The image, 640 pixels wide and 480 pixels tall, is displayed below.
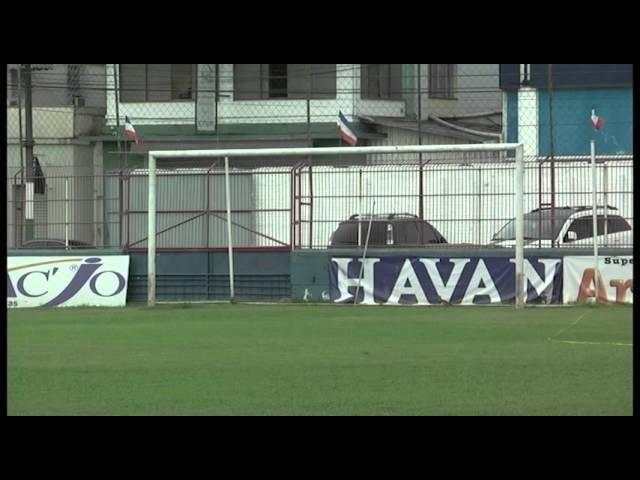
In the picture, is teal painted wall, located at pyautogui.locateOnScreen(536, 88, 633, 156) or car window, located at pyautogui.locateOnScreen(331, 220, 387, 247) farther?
teal painted wall, located at pyautogui.locateOnScreen(536, 88, 633, 156)

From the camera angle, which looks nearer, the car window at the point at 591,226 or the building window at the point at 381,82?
the car window at the point at 591,226

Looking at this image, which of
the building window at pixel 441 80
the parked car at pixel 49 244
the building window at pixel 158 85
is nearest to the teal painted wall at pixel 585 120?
the building window at pixel 441 80

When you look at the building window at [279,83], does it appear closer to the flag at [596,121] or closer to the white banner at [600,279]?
the flag at [596,121]

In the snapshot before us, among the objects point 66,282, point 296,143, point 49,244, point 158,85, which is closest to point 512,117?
point 296,143

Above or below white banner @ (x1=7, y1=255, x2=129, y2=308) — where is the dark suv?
above

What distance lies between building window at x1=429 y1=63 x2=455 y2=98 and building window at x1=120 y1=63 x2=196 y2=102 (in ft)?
24.9

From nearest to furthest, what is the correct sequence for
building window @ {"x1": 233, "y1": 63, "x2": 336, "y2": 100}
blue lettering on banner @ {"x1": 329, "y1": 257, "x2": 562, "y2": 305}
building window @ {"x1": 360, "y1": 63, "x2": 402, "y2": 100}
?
blue lettering on banner @ {"x1": 329, "y1": 257, "x2": 562, "y2": 305}, building window @ {"x1": 233, "y1": 63, "x2": 336, "y2": 100}, building window @ {"x1": 360, "y1": 63, "x2": 402, "y2": 100}

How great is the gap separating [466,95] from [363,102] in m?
5.34

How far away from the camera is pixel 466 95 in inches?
1665

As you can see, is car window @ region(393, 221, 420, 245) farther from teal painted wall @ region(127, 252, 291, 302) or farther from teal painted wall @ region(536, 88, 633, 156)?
teal painted wall @ region(536, 88, 633, 156)

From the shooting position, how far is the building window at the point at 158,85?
38250 mm

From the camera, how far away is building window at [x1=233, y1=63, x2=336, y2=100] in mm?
37656

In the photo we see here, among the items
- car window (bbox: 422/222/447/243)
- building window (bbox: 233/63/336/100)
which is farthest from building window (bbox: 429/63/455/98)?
car window (bbox: 422/222/447/243)

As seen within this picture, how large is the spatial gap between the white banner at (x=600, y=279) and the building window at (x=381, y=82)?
59.6 feet
